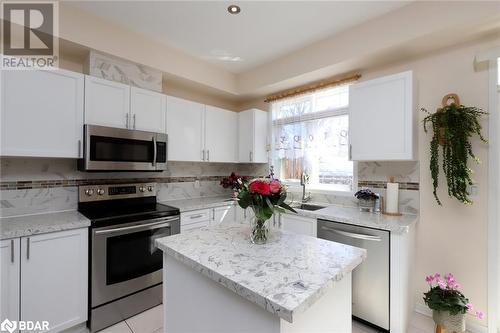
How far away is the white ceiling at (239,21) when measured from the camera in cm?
200

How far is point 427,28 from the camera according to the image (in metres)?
1.90

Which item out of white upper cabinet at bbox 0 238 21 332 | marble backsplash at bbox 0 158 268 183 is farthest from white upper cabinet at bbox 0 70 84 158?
white upper cabinet at bbox 0 238 21 332

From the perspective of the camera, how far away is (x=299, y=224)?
7.99 ft

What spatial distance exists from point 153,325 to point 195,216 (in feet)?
3.52

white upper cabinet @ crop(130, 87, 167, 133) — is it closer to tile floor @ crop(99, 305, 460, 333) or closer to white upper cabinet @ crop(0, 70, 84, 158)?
white upper cabinet @ crop(0, 70, 84, 158)

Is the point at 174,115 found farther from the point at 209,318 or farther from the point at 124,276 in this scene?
the point at 209,318

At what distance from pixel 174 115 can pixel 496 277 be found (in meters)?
3.39

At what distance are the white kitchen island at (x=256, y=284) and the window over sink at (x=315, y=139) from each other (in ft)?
5.22

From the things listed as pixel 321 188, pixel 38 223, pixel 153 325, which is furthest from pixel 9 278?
pixel 321 188

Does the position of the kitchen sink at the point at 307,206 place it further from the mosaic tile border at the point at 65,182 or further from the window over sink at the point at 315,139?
the mosaic tile border at the point at 65,182

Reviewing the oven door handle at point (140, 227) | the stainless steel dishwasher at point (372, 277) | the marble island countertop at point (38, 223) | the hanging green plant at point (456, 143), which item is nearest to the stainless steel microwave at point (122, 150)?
the marble island countertop at point (38, 223)

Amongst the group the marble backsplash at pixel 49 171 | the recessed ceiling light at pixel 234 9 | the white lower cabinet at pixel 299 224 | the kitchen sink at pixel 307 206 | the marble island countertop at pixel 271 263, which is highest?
the recessed ceiling light at pixel 234 9

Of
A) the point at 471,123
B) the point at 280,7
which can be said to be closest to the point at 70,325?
the point at 280,7

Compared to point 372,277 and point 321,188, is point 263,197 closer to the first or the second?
point 372,277
